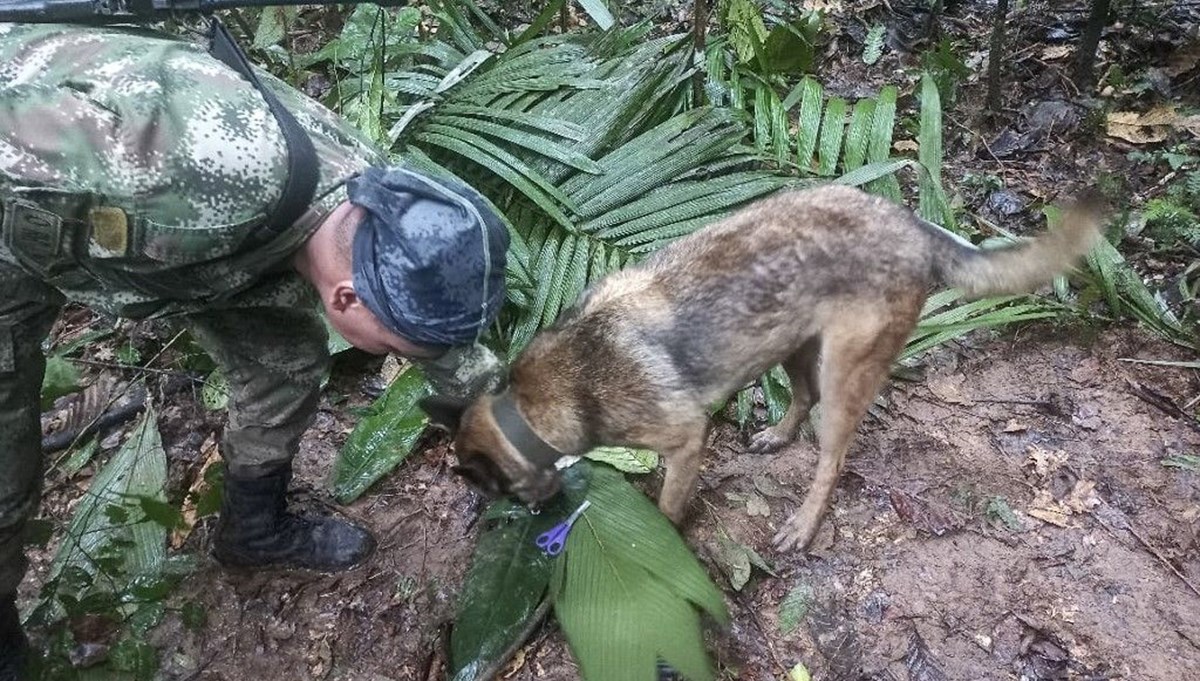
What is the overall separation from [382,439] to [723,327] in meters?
1.66

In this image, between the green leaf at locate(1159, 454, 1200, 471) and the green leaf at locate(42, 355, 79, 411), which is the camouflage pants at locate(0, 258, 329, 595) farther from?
the green leaf at locate(1159, 454, 1200, 471)

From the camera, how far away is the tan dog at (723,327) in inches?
121

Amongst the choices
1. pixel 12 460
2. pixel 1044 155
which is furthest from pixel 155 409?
pixel 1044 155

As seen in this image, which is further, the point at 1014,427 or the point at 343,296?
the point at 1014,427

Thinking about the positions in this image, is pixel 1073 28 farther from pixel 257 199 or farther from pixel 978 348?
pixel 257 199

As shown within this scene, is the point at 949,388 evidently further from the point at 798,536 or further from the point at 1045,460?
the point at 798,536

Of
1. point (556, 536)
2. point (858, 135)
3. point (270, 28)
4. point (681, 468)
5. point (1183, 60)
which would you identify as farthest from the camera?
point (1183, 60)

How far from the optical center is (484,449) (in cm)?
300

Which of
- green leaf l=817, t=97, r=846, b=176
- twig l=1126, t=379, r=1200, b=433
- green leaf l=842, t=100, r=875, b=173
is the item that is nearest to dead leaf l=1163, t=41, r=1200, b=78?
green leaf l=842, t=100, r=875, b=173

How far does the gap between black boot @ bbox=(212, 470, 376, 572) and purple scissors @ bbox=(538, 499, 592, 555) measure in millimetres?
842

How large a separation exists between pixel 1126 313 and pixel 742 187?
2.03m

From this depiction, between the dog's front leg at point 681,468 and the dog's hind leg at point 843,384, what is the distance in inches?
18.7

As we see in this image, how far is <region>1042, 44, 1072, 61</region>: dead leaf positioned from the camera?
604cm

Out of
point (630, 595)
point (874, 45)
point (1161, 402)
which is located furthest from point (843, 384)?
point (874, 45)
